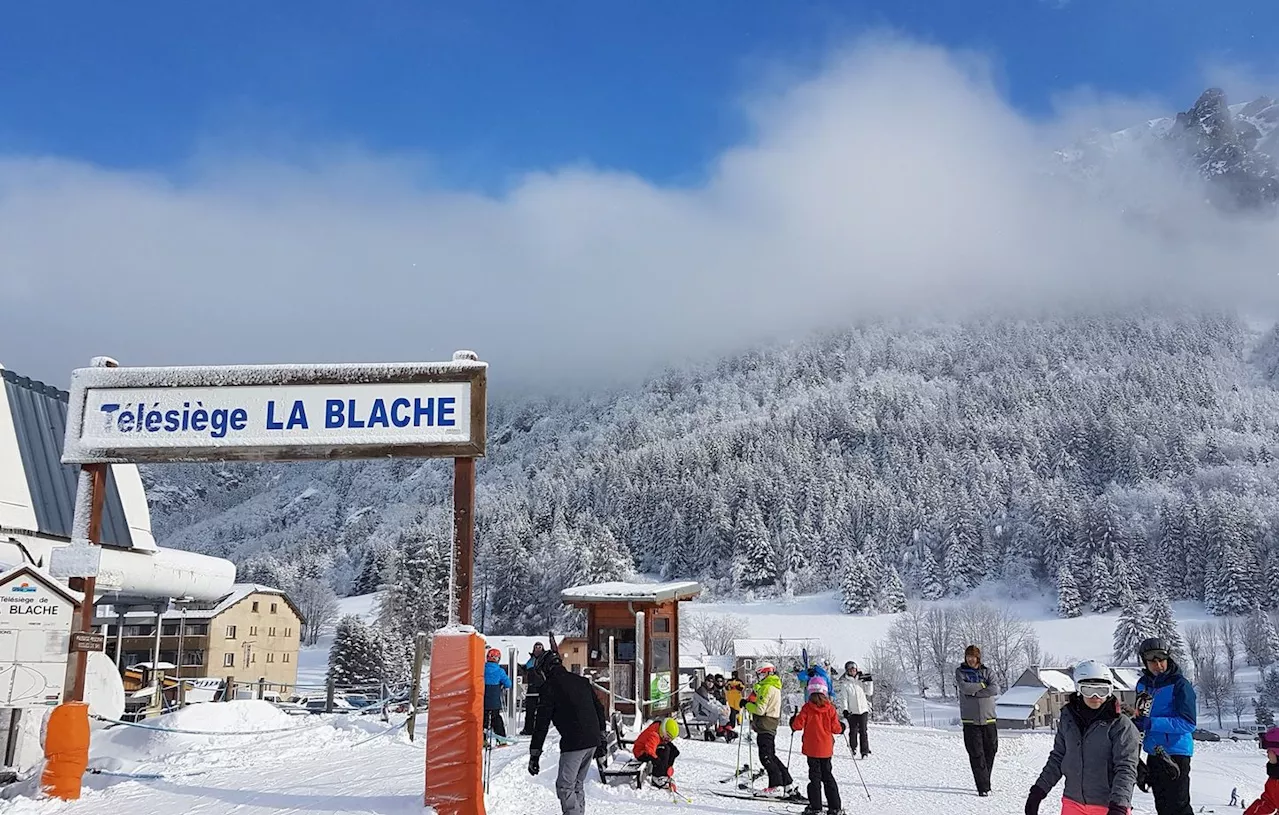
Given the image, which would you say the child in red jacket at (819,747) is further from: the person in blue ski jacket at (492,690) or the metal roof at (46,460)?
the metal roof at (46,460)

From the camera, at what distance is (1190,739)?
23.2 ft

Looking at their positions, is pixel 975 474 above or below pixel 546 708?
above

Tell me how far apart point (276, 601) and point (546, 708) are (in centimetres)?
6218

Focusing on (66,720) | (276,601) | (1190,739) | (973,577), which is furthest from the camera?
(973,577)

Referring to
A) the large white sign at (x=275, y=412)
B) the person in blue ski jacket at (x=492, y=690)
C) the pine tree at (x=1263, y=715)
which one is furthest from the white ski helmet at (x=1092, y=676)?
the pine tree at (x=1263, y=715)

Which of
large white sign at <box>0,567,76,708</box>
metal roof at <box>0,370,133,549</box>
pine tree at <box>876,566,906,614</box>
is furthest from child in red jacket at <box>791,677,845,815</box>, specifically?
pine tree at <box>876,566,906,614</box>

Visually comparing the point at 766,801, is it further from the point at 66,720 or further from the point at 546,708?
the point at 66,720

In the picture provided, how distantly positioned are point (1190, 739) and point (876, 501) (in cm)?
13267

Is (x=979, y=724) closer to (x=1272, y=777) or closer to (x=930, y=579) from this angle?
(x=1272, y=777)

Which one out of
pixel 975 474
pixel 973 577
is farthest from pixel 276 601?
pixel 975 474

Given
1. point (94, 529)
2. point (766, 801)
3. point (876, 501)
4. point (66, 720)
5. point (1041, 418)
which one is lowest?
point (766, 801)

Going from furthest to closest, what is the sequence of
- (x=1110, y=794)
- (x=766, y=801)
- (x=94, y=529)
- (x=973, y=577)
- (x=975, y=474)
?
(x=975, y=474), (x=973, y=577), (x=766, y=801), (x=94, y=529), (x=1110, y=794)

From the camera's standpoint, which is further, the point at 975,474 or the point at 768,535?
the point at 975,474

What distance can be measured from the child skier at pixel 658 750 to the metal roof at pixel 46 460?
1017cm
